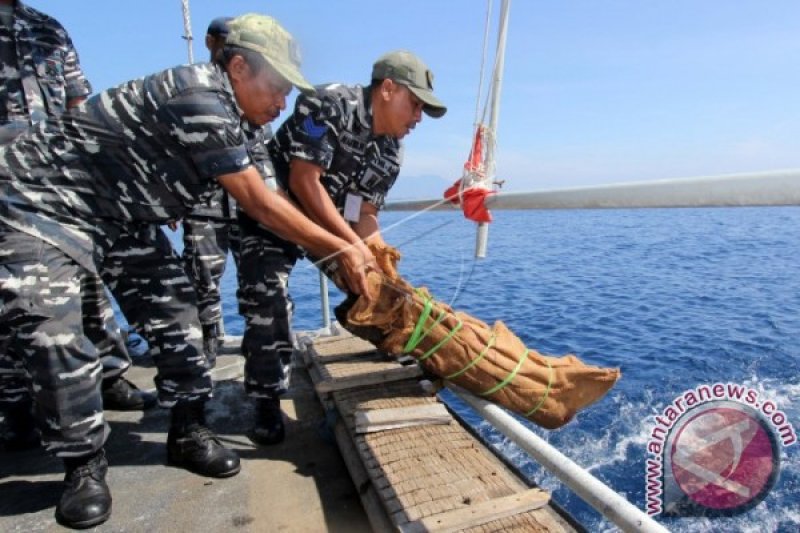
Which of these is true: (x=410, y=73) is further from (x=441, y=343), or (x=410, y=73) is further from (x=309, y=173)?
(x=441, y=343)

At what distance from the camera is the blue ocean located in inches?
184

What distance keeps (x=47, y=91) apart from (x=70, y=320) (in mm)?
2387

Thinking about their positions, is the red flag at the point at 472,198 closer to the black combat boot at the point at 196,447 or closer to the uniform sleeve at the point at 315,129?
the uniform sleeve at the point at 315,129

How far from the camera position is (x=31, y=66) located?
143 inches

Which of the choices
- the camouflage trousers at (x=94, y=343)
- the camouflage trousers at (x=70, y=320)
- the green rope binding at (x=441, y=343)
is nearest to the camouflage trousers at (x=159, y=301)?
the camouflage trousers at (x=70, y=320)

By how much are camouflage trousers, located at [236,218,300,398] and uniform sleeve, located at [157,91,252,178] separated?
0.78 metres

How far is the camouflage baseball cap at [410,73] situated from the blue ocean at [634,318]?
788 mm

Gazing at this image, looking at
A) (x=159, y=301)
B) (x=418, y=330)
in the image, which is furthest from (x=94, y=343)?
(x=418, y=330)

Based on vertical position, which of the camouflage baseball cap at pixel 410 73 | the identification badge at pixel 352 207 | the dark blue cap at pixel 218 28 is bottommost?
the identification badge at pixel 352 207

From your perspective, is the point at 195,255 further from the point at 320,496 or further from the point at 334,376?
the point at 320,496

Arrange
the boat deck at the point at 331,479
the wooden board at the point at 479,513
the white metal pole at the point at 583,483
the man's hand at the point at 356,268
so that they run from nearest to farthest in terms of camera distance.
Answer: the white metal pole at the point at 583,483 → the wooden board at the point at 479,513 → the boat deck at the point at 331,479 → the man's hand at the point at 356,268

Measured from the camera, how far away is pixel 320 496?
2.50m

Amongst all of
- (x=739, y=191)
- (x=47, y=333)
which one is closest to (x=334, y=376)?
(x=47, y=333)

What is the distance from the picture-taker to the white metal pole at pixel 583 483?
156cm
